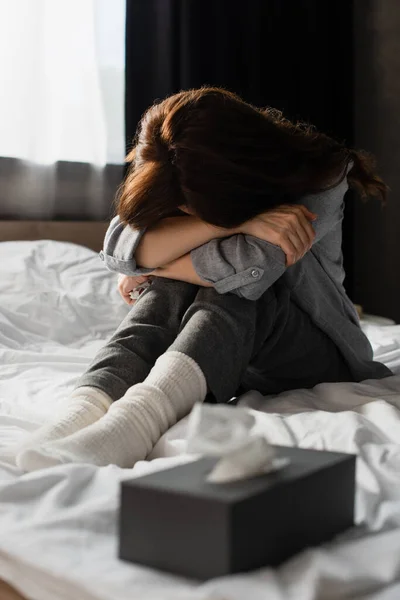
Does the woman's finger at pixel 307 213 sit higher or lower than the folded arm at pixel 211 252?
higher

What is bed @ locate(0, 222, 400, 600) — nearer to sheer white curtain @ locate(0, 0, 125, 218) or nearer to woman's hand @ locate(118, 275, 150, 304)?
woman's hand @ locate(118, 275, 150, 304)

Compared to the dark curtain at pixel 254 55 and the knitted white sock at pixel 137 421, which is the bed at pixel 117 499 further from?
the dark curtain at pixel 254 55

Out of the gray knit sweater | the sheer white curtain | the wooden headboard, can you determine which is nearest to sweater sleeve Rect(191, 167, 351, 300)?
the gray knit sweater

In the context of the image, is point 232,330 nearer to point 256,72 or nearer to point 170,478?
point 170,478

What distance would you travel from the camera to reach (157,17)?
279cm

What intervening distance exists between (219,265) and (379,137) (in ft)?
8.15

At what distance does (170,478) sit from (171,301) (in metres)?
0.58

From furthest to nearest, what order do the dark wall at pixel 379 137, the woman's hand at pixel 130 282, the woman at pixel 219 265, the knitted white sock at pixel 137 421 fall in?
the dark wall at pixel 379 137 → the woman's hand at pixel 130 282 → the woman at pixel 219 265 → the knitted white sock at pixel 137 421

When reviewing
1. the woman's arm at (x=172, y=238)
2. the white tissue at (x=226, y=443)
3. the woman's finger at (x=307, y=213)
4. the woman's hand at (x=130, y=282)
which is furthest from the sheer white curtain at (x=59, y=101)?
the white tissue at (x=226, y=443)

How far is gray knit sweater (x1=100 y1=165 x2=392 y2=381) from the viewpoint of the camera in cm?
114

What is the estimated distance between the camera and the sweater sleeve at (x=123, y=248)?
48.8 inches

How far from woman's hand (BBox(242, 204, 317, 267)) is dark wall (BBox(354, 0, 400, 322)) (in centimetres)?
225

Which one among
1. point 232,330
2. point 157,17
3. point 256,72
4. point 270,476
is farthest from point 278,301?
point 256,72

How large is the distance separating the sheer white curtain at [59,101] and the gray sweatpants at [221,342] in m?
1.36
